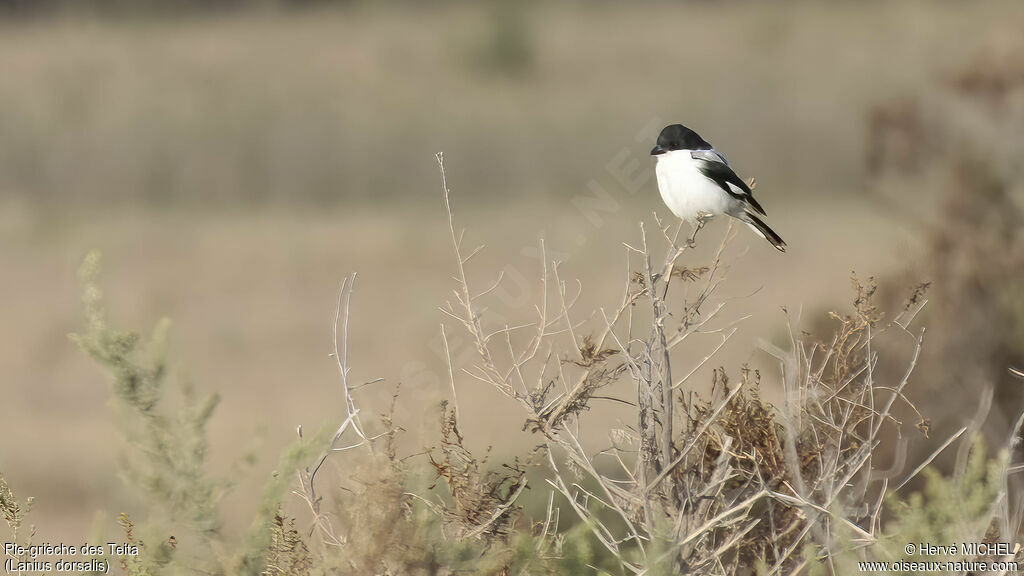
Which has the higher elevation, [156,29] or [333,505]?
[156,29]

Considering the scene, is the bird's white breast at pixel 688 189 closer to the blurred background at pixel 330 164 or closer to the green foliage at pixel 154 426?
the green foliage at pixel 154 426

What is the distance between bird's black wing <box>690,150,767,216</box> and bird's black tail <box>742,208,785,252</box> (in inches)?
3.5

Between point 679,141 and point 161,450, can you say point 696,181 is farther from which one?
point 161,450

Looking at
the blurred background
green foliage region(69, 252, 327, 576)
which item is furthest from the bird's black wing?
the blurred background

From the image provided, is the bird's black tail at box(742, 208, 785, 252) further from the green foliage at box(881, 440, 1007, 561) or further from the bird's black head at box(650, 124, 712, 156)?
the green foliage at box(881, 440, 1007, 561)

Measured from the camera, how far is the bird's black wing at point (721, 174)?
151 inches

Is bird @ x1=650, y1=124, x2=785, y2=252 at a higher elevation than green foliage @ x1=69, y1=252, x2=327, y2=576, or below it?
higher

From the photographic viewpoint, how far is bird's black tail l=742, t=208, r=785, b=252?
4.02 meters

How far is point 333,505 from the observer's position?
333cm

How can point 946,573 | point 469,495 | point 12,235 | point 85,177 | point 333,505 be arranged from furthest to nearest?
point 85,177 < point 12,235 < point 333,505 < point 469,495 < point 946,573

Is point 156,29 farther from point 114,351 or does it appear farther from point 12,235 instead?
point 114,351

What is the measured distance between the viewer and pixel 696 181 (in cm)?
384

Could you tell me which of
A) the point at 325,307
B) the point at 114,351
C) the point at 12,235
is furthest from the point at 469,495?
the point at 12,235

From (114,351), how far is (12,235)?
22379 mm
